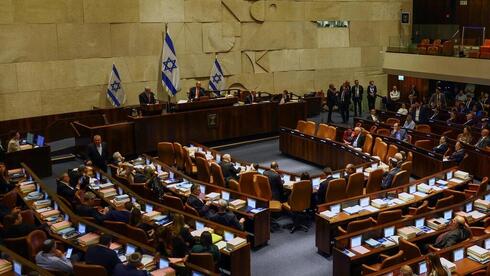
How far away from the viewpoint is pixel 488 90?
2044 cm

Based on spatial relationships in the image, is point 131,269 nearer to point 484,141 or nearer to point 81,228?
point 81,228

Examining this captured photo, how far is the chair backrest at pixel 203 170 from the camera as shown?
36.2ft

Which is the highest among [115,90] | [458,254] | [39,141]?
[115,90]

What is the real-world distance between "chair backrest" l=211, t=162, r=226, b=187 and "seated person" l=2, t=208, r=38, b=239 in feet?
12.8

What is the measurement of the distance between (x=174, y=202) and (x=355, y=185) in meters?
3.36

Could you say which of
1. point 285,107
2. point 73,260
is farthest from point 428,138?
point 73,260

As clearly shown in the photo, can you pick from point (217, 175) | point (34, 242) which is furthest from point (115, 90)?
point (34, 242)

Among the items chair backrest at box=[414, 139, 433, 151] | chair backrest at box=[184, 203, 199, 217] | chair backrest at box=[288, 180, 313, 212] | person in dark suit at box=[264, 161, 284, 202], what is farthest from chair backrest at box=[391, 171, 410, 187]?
chair backrest at box=[184, 203, 199, 217]

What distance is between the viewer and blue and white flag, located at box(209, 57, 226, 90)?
1841cm

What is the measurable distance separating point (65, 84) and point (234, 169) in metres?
7.81

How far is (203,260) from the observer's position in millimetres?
6535

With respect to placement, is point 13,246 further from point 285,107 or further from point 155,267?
point 285,107

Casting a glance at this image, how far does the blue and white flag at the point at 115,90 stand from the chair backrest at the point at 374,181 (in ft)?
30.9

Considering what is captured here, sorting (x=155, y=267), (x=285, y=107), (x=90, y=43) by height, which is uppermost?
(x=90, y=43)
